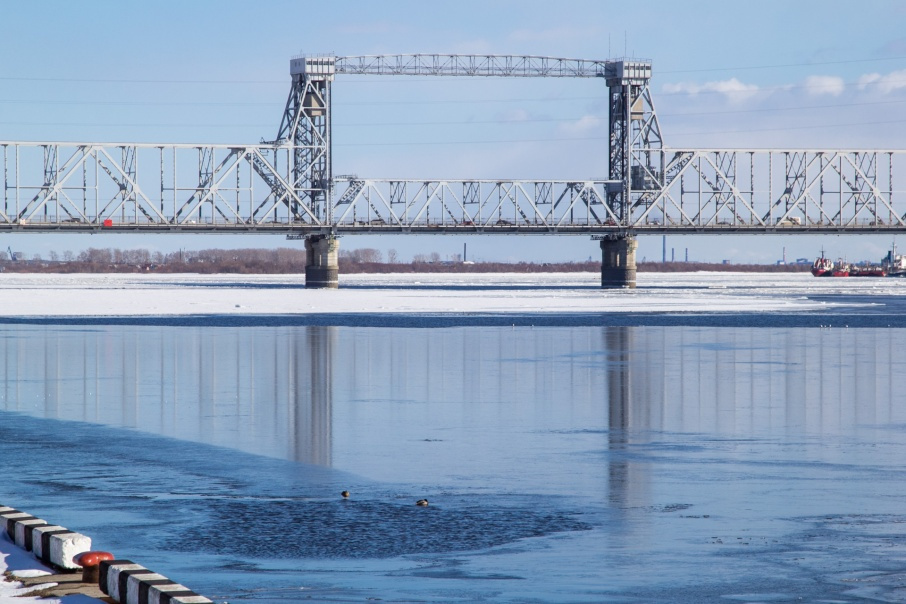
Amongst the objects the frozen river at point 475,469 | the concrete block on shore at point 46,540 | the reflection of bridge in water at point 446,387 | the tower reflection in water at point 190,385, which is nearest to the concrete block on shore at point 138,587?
the concrete block on shore at point 46,540

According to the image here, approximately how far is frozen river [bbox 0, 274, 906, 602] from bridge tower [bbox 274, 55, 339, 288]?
244ft

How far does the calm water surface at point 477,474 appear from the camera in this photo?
880 centimetres

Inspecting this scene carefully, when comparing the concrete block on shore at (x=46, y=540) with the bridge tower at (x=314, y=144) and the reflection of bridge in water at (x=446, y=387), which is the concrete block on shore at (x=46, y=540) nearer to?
the reflection of bridge in water at (x=446, y=387)

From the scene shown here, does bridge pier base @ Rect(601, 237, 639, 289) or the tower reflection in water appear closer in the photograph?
the tower reflection in water

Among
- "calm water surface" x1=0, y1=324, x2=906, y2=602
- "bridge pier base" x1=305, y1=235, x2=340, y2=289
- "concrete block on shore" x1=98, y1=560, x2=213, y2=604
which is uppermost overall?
"bridge pier base" x1=305, y1=235, x2=340, y2=289

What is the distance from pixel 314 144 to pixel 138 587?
99.9 metres

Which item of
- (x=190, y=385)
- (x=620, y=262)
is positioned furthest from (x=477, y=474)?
(x=620, y=262)

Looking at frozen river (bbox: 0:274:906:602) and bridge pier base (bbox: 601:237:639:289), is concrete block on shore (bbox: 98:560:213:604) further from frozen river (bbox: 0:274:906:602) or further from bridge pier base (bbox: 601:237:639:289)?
bridge pier base (bbox: 601:237:639:289)

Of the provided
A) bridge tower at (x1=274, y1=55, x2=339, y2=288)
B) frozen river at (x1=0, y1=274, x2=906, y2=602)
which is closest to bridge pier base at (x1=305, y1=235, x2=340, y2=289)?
bridge tower at (x1=274, y1=55, x2=339, y2=288)

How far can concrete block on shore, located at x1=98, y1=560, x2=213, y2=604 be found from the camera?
7156mm

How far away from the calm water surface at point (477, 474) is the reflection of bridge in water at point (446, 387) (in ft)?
0.33

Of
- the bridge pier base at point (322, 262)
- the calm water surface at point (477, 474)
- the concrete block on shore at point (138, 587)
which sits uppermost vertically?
the bridge pier base at point (322, 262)

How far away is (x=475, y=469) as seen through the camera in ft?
43.4

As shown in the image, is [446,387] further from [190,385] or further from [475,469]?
[475,469]
